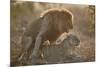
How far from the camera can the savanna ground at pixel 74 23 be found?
81.8 inches

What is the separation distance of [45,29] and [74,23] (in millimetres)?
383

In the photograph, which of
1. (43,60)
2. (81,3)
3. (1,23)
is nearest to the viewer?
(1,23)

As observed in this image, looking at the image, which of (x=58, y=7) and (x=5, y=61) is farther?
(x=58, y=7)

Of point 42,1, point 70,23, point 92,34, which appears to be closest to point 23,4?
point 42,1

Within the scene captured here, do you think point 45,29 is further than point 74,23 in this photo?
No

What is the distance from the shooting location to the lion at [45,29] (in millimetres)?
2121

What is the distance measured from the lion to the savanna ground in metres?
0.05

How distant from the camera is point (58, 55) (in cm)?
223

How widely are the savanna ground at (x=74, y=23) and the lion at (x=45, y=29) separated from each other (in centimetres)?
5

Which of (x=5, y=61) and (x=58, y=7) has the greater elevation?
(x=58, y=7)

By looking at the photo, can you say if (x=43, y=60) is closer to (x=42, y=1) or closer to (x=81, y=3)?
(x=42, y=1)

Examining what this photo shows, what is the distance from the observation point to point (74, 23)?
2.29m

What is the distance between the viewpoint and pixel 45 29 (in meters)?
2.18
